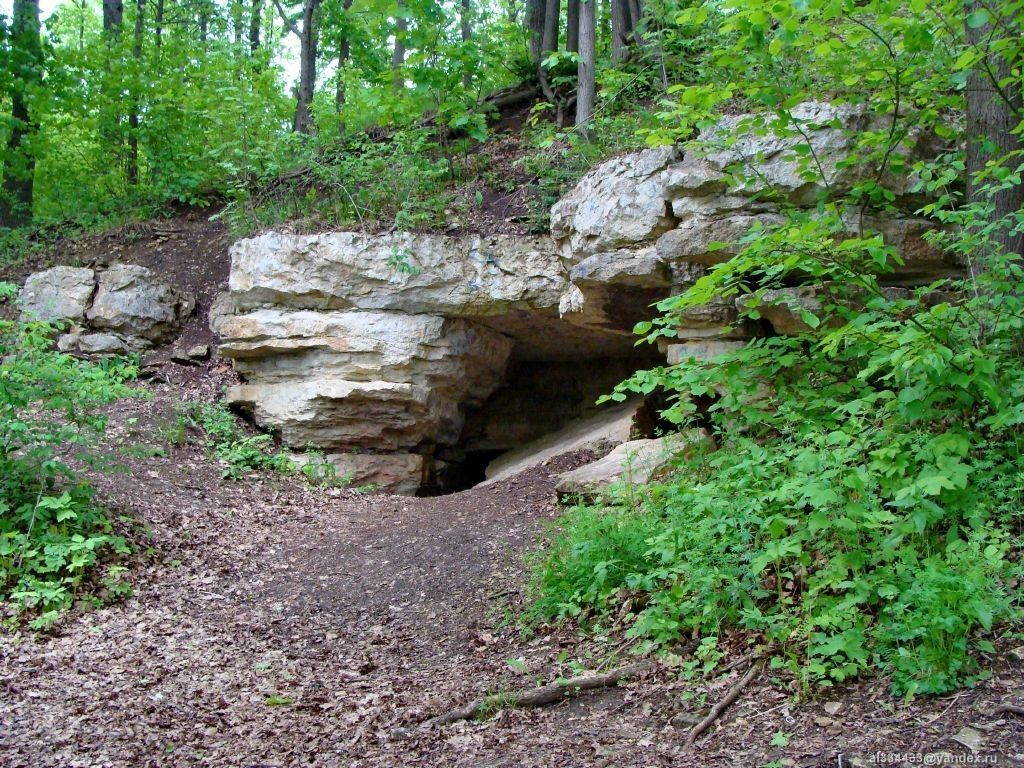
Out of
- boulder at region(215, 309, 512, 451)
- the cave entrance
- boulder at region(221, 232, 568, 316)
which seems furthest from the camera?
the cave entrance

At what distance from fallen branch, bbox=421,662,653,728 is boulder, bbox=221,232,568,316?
19.8 feet

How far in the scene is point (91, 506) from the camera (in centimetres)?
640

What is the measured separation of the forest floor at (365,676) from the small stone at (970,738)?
1 centimetres

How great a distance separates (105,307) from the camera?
34.8 ft

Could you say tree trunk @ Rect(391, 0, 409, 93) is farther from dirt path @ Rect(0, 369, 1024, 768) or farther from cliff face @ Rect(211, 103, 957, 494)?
dirt path @ Rect(0, 369, 1024, 768)

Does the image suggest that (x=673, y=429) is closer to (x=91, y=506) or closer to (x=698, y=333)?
(x=698, y=333)

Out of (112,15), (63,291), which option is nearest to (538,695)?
(63,291)

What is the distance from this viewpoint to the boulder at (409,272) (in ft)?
31.2

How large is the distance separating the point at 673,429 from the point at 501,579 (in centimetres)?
348

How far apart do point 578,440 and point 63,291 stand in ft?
24.4

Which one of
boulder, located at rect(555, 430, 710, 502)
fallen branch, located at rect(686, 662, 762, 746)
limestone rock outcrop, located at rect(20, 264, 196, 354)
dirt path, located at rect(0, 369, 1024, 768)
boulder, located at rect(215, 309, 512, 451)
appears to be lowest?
dirt path, located at rect(0, 369, 1024, 768)

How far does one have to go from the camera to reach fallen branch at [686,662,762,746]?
11.0ft

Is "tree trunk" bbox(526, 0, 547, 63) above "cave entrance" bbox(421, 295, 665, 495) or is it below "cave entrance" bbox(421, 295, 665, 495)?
above

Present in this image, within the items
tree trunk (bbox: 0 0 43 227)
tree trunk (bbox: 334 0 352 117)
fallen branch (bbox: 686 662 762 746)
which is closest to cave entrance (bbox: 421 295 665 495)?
tree trunk (bbox: 334 0 352 117)
